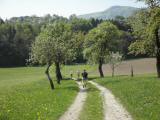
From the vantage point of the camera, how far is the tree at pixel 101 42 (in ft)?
273

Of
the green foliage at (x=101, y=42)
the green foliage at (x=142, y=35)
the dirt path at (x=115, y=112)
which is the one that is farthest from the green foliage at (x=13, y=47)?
the dirt path at (x=115, y=112)

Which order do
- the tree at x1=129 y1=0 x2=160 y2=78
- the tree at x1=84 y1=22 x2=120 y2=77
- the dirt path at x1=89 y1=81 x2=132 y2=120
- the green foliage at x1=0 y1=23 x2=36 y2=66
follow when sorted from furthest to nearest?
the green foliage at x1=0 y1=23 x2=36 y2=66
the tree at x1=84 y1=22 x2=120 y2=77
the tree at x1=129 y1=0 x2=160 y2=78
the dirt path at x1=89 y1=81 x2=132 y2=120

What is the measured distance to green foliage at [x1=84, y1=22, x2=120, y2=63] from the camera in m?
83.1

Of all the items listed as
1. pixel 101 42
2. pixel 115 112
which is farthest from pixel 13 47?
pixel 115 112

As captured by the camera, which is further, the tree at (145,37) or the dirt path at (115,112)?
the tree at (145,37)

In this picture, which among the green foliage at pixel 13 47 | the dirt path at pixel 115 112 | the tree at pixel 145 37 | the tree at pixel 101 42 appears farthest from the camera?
the green foliage at pixel 13 47

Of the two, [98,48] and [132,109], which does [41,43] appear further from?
[98,48]

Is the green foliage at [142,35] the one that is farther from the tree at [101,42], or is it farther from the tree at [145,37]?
the tree at [101,42]

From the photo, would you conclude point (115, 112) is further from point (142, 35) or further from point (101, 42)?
point (101, 42)

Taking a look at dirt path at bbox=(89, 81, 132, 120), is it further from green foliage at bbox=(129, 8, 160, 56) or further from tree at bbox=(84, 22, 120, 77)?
tree at bbox=(84, 22, 120, 77)

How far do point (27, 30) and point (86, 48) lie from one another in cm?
10231

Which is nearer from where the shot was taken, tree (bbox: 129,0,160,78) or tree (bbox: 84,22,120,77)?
tree (bbox: 129,0,160,78)

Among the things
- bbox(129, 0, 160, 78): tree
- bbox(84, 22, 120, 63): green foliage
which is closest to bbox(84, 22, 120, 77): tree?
bbox(84, 22, 120, 63): green foliage

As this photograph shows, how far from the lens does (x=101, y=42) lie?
83250 mm
